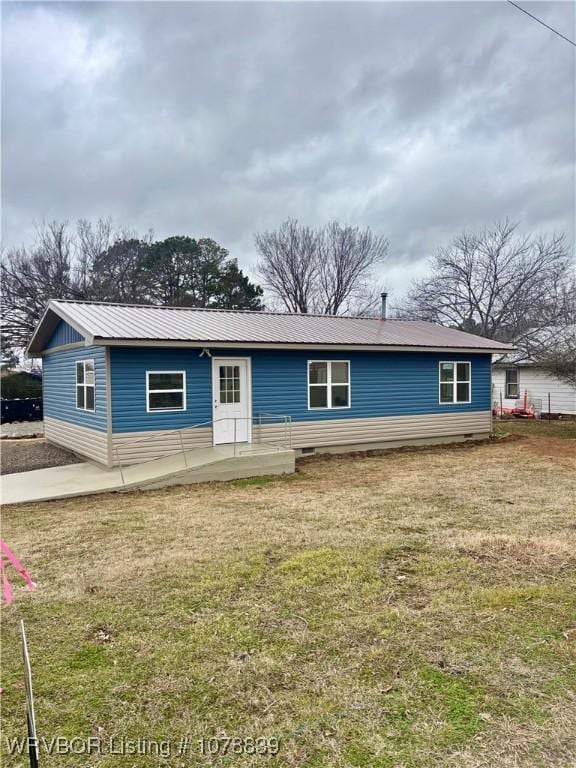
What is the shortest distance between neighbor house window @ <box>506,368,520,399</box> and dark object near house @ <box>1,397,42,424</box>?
69.4ft

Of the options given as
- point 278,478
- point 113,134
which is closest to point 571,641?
point 278,478

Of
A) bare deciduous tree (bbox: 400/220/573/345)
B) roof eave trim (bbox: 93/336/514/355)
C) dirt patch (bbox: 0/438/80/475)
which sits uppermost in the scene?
bare deciduous tree (bbox: 400/220/573/345)

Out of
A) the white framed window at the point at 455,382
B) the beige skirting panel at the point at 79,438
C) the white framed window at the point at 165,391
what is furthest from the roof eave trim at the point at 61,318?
the white framed window at the point at 455,382

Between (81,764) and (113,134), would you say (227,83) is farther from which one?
(81,764)

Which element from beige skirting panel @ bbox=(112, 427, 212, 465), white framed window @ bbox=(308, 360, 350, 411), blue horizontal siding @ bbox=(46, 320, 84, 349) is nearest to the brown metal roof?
blue horizontal siding @ bbox=(46, 320, 84, 349)

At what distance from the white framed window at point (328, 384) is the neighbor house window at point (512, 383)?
13576 mm

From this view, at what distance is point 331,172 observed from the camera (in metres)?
24.8

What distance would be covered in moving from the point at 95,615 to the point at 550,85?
12.3m

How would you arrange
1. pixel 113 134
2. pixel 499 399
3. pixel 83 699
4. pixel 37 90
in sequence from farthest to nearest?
1. pixel 499 399
2. pixel 113 134
3. pixel 37 90
4. pixel 83 699

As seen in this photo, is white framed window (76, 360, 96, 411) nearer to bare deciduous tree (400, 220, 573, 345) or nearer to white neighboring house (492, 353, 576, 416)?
white neighboring house (492, 353, 576, 416)

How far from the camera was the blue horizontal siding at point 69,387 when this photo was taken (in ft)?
31.7

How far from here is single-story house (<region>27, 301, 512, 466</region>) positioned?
31.9ft

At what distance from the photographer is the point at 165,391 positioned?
1008 cm

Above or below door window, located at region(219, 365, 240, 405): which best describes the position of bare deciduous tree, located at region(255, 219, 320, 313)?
above
